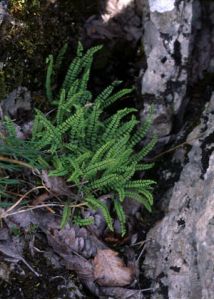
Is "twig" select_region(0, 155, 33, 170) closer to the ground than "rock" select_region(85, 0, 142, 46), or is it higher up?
closer to the ground

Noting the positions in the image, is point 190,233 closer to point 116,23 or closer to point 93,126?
point 93,126

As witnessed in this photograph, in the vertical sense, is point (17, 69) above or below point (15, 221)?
above

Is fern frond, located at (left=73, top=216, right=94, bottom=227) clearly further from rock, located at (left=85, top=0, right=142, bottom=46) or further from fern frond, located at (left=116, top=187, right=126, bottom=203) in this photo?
rock, located at (left=85, top=0, right=142, bottom=46)

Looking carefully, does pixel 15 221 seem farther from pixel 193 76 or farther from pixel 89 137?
pixel 193 76

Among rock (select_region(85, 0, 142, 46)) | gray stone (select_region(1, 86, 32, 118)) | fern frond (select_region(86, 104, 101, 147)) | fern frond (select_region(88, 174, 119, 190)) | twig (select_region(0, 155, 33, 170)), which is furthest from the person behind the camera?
rock (select_region(85, 0, 142, 46))

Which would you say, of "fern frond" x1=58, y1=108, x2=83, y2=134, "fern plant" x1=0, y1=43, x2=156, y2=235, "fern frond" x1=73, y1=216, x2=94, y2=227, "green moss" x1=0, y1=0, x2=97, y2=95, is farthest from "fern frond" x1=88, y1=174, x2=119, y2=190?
"green moss" x1=0, y1=0, x2=97, y2=95

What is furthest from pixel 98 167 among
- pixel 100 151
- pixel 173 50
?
pixel 173 50

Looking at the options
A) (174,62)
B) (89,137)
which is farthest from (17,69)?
(174,62)
